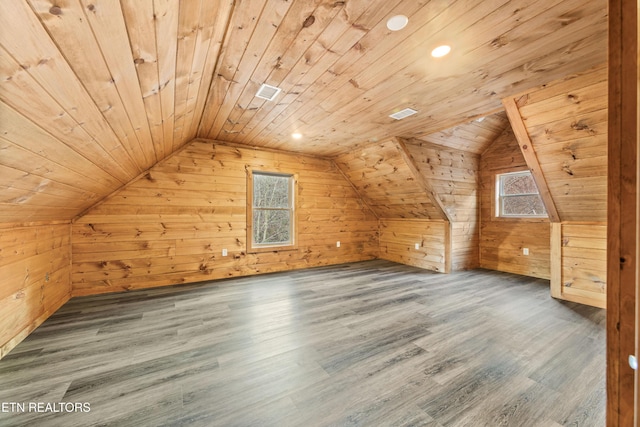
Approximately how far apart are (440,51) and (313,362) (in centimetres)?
242

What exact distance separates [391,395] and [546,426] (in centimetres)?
76

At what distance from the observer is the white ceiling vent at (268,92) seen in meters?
2.16

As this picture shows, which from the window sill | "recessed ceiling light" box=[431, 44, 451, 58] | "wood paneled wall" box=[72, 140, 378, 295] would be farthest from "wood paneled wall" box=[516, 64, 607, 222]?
the window sill

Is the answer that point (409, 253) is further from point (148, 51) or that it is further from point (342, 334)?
point (148, 51)

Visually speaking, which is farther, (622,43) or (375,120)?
(375,120)

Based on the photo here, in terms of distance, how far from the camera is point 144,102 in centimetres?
166

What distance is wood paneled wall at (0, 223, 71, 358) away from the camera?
1887mm

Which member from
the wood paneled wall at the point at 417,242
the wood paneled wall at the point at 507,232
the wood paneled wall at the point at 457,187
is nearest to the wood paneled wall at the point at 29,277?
the wood paneled wall at the point at 457,187

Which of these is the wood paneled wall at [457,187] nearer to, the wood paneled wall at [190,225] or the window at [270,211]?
the wood paneled wall at [190,225]

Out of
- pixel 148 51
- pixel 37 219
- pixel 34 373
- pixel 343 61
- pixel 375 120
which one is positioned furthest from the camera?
pixel 375 120

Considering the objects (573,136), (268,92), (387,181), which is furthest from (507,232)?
(268,92)

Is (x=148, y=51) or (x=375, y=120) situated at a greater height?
(x=375, y=120)

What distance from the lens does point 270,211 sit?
4504 millimetres

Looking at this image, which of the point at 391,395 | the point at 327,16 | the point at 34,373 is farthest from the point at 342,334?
the point at 327,16
